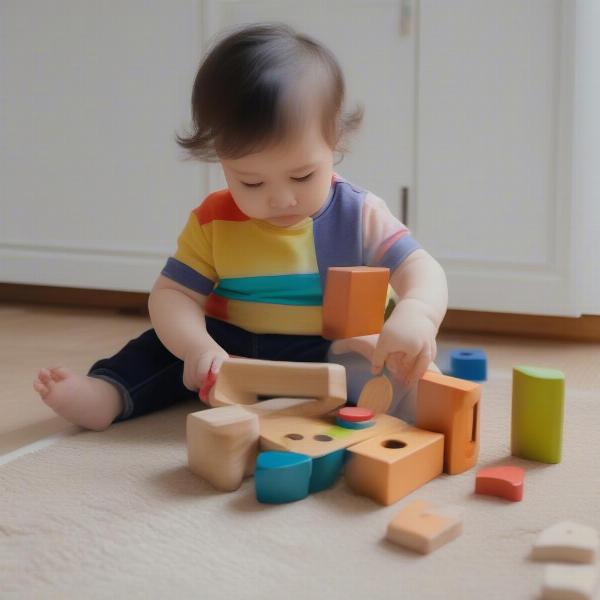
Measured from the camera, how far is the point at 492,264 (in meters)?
1.51

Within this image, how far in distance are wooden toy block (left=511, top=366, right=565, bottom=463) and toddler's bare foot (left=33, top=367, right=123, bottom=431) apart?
44 cm

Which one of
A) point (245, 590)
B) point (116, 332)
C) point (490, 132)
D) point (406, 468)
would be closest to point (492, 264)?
point (490, 132)

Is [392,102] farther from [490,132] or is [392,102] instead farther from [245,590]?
[245,590]

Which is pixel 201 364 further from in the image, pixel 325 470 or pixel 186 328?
pixel 325 470

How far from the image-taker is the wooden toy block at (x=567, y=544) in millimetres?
659

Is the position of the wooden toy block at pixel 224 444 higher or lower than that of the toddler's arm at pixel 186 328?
lower

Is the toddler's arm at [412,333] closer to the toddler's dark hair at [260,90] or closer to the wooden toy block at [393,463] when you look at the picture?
the wooden toy block at [393,463]

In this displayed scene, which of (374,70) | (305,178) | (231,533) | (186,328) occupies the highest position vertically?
(374,70)

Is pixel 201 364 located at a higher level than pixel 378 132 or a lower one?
lower

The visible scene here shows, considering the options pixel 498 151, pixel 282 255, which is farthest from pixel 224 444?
pixel 498 151

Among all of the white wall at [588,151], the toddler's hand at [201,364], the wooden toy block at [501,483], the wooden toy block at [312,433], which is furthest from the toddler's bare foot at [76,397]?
the white wall at [588,151]

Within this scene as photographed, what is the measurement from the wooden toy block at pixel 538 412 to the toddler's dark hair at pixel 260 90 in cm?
32

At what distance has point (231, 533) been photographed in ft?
2.42

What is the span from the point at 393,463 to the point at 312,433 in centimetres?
10
